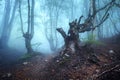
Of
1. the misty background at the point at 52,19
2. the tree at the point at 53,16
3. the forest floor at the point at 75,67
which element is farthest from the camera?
the misty background at the point at 52,19

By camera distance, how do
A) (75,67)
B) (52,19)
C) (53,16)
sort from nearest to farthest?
1. (75,67)
2. (53,16)
3. (52,19)

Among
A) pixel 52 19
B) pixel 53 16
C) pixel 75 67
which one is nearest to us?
pixel 75 67

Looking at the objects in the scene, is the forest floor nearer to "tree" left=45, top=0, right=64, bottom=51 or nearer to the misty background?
the misty background

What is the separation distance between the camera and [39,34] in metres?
46.6

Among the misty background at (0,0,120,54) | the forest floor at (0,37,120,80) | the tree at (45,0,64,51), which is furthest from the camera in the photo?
the misty background at (0,0,120,54)

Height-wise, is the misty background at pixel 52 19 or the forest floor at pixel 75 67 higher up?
the misty background at pixel 52 19

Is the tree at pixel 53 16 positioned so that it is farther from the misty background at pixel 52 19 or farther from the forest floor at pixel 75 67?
the forest floor at pixel 75 67

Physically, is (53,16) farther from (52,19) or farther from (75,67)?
(75,67)

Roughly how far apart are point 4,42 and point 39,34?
77.3 feet

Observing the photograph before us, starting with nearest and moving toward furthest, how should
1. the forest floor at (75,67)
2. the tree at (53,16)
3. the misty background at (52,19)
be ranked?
the forest floor at (75,67), the tree at (53,16), the misty background at (52,19)

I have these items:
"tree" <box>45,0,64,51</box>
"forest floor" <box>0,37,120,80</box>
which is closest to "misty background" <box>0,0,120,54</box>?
"tree" <box>45,0,64,51</box>

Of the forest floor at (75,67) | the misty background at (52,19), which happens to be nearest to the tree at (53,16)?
the misty background at (52,19)

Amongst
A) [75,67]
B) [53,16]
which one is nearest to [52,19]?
[53,16]

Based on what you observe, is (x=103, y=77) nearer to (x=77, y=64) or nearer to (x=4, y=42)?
(x=77, y=64)
